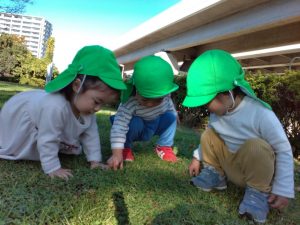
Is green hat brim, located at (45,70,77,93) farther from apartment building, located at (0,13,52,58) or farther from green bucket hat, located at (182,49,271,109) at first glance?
apartment building, located at (0,13,52,58)

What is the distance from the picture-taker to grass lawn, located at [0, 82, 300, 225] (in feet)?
6.45

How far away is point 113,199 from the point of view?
7.39 ft

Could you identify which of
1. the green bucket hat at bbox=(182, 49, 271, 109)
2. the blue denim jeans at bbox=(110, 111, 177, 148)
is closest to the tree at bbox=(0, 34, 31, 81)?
the blue denim jeans at bbox=(110, 111, 177, 148)

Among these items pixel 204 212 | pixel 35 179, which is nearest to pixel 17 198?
pixel 35 179

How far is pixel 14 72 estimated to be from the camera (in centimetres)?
3303

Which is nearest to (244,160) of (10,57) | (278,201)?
(278,201)

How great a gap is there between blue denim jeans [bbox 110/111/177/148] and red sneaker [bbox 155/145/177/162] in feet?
0.14

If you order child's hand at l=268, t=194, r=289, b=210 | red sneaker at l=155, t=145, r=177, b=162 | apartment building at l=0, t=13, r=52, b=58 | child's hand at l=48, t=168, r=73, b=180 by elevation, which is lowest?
apartment building at l=0, t=13, r=52, b=58

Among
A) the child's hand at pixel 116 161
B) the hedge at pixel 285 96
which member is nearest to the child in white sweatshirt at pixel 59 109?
the child's hand at pixel 116 161

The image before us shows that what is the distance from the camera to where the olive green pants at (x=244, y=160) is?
228cm

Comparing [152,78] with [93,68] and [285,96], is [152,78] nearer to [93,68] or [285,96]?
[93,68]

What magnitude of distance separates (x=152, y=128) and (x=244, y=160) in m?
1.32

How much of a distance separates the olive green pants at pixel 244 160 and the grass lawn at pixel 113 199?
0.18 metres

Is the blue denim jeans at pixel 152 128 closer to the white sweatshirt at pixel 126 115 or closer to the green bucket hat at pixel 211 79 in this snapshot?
the white sweatshirt at pixel 126 115
